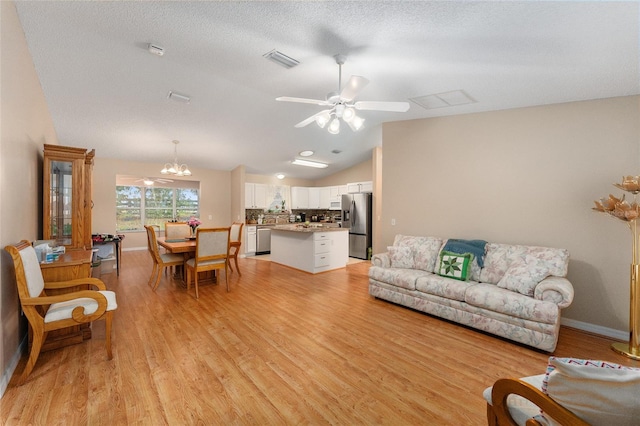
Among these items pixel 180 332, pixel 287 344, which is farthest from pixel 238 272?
pixel 287 344

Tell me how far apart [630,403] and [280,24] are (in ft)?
9.50

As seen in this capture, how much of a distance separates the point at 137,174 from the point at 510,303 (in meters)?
8.26

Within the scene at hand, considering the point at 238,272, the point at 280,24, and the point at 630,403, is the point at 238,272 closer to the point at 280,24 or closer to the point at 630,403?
the point at 280,24

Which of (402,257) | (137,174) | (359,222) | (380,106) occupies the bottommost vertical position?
(402,257)

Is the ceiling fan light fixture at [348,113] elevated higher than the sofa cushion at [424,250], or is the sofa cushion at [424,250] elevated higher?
the ceiling fan light fixture at [348,113]

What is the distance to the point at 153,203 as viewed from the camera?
7.69 meters

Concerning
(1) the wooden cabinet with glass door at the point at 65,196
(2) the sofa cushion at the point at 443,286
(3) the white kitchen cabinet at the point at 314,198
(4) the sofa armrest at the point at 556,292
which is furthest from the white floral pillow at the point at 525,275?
(3) the white kitchen cabinet at the point at 314,198

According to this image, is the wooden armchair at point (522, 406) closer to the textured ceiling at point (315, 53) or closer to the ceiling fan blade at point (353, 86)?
the ceiling fan blade at point (353, 86)

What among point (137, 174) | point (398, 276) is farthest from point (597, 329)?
point (137, 174)

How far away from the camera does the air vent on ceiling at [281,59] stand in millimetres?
2555

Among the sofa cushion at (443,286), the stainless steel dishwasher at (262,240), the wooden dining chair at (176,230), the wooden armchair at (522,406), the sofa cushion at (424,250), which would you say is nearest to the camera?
the wooden armchair at (522,406)

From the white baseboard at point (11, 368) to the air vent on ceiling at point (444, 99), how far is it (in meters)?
4.65

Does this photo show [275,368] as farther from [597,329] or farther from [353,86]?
[597,329]

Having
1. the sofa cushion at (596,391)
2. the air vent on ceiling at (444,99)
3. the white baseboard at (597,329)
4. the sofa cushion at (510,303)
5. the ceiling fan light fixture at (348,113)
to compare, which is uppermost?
the air vent on ceiling at (444,99)
